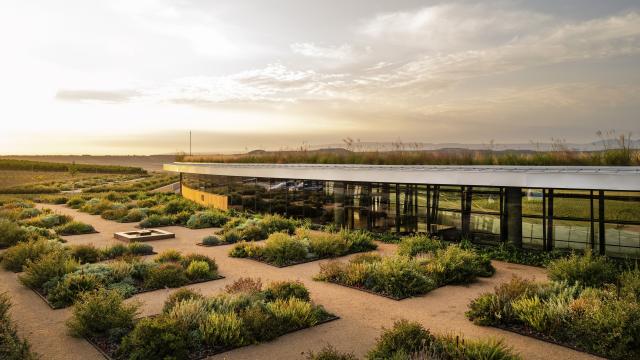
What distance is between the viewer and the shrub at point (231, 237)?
19594 millimetres

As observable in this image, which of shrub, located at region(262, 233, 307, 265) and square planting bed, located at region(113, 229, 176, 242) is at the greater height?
shrub, located at region(262, 233, 307, 265)

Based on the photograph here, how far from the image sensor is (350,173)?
20.6 m

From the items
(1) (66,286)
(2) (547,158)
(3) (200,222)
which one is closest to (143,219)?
(3) (200,222)

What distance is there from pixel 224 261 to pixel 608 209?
41.0ft

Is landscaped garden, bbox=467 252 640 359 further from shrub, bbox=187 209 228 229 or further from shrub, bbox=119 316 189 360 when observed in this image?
shrub, bbox=187 209 228 229

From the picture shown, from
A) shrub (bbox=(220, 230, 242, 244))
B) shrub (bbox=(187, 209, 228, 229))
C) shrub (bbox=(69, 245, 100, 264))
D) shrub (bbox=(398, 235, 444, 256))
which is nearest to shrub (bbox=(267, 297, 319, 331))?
shrub (bbox=(398, 235, 444, 256))

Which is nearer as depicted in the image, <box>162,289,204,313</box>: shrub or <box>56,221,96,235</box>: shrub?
<box>162,289,204,313</box>: shrub

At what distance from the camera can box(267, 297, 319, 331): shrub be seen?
8.95m

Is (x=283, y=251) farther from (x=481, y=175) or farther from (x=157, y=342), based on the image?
(x=157, y=342)

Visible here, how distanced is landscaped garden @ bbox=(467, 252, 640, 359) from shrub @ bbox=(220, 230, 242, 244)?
12157 millimetres

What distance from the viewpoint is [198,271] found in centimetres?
1288

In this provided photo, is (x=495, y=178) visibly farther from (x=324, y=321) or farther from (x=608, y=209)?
(x=324, y=321)

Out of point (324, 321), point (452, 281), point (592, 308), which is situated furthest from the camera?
point (452, 281)

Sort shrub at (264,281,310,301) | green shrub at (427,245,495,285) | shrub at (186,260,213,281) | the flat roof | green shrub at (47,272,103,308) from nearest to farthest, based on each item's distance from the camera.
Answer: shrub at (264,281,310,301) → green shrub at (47,272,103,308) → green shrub at (427,245,495,285) → shrub at (186,260,213,281) → the flat roof
